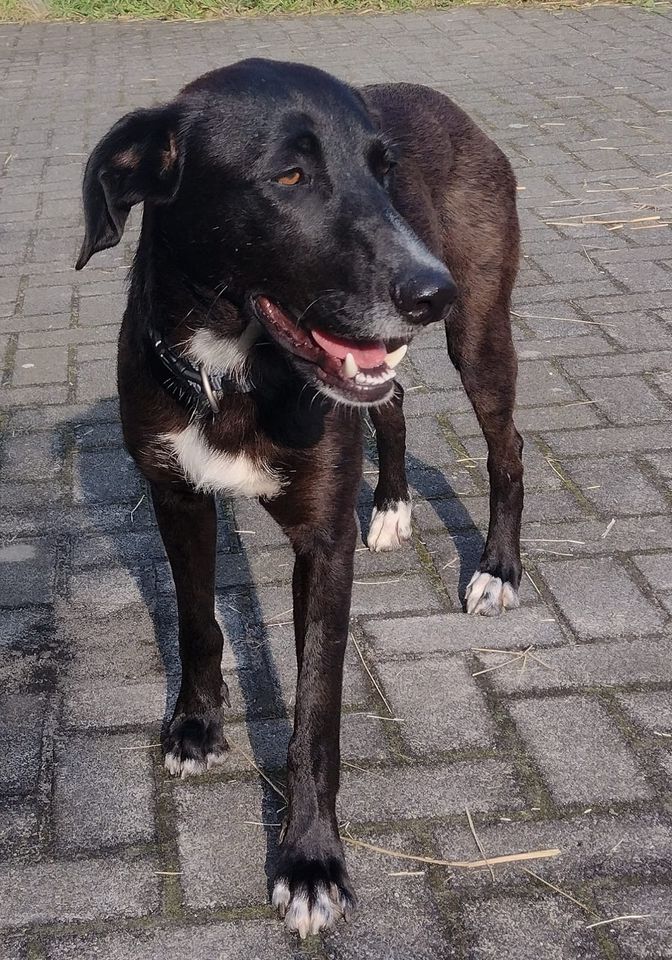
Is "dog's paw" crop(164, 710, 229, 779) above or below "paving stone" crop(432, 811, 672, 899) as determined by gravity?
below

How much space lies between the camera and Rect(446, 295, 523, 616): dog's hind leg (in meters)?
3.67

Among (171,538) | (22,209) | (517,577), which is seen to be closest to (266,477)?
(171,538)

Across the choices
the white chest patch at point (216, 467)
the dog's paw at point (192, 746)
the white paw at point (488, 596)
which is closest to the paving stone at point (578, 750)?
the white paw at point (488, 596)

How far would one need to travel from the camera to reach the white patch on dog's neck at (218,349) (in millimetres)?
2664

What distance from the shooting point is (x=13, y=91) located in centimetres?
1056

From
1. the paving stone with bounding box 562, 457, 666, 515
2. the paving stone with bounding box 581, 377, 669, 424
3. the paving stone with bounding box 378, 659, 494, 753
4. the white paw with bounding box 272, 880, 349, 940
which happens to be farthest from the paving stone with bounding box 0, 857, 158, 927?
the paving stone with bounding box 581, 377, 669, 424

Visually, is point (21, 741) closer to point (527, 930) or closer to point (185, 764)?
point (185, 764)

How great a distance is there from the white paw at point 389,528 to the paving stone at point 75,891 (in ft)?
5.12

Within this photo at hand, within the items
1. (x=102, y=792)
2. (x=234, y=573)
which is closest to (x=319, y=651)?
(x=102, y=792)

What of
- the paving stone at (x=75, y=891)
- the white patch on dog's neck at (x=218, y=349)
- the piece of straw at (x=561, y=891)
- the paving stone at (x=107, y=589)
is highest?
the white patch on dog's neck at (x=218, y=349)

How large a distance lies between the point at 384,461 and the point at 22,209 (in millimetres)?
4475

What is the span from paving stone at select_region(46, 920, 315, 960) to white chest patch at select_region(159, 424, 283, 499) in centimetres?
98

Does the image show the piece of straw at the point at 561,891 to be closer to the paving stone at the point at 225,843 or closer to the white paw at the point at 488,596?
the paving stone at the point at 225,843

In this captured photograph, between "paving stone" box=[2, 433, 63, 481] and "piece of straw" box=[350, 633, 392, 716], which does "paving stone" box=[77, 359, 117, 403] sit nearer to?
"paving stone" box=[2, 433, 63, 481]
